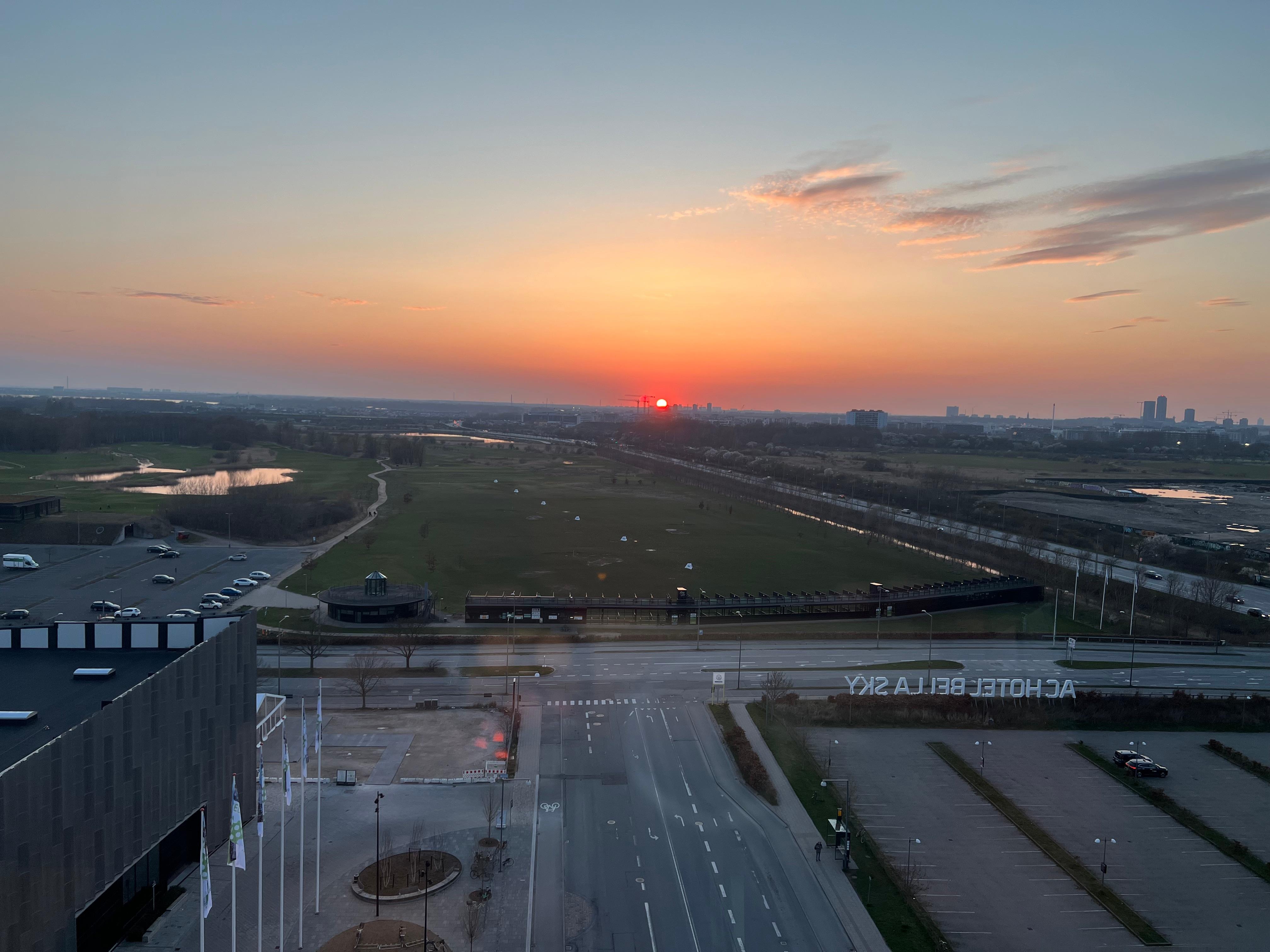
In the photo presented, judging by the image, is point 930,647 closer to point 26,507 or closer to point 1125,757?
point 1125,757

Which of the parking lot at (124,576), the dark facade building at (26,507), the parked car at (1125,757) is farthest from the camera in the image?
the dark facade building at (26,507)

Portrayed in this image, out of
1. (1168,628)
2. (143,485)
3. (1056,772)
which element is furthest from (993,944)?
(143,485)

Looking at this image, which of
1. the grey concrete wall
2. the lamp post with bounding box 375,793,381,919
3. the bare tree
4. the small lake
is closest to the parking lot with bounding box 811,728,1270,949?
the lamp post with bounding box 375,793,381,919

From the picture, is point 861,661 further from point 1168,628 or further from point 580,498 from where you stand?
point 580,498

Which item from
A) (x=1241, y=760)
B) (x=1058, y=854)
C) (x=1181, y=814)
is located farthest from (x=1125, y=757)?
(x=1058, y=854)

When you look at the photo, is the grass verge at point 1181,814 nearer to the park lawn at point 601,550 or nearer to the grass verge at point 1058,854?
the grass verge at point 1058,854

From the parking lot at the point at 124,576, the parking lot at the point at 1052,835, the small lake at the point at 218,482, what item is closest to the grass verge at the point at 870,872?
the parking lot at the point at 1052,835
